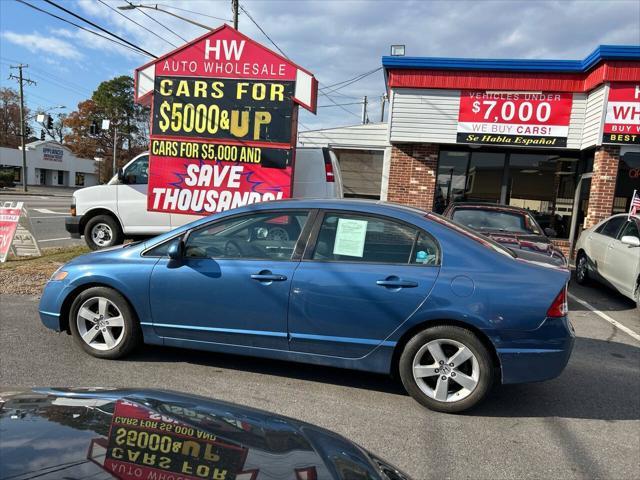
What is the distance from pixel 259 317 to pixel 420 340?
128 centimetres

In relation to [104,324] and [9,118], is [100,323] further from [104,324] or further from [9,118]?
[9,118]

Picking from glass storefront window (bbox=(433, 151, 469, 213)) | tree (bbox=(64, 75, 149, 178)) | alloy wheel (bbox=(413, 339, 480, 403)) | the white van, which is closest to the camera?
alloy wheel (bbox=(413, 339, 480, 403))

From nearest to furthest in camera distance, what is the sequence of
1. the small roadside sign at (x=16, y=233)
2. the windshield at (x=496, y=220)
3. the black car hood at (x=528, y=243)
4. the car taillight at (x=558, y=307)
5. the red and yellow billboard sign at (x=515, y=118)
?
1. the car taillight at (x=558, y=307)
2. the black car hood at (x=528, y=243)
3. the windshield at (x=496, y=220)
4. the small roadside sign at (x=16, y=233)
5. the red and yellow billboard sign at (x=515, y=118)

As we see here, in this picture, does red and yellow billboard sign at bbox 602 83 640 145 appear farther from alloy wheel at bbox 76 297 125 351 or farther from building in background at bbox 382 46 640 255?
alloy wheel at bbox 76 297 125 351

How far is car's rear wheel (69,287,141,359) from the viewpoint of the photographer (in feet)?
13.8

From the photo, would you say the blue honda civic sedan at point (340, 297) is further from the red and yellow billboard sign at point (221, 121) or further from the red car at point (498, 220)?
the red car at point (498, 220)

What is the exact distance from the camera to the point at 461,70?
12094mm

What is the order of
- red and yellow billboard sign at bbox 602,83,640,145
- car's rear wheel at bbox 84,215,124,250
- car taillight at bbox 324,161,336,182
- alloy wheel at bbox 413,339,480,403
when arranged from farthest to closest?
red and yellow billboard sign at bbox 602,83,640,145 → car's rear wheel at bbox 84,215,124,250 → car taillight at bbox 324,161,336,182 → alloy wheel at bbox 413,339,480,403

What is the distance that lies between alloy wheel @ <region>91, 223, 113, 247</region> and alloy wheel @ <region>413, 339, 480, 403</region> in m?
8.16

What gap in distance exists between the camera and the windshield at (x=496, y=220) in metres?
8.05

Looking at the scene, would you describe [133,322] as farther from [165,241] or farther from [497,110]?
[497,110]

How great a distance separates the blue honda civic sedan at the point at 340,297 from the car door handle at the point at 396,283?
0.01 meters

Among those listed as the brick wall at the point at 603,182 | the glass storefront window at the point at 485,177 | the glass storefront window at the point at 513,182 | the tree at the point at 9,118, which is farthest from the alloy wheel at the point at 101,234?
the tree at the point at 9,118

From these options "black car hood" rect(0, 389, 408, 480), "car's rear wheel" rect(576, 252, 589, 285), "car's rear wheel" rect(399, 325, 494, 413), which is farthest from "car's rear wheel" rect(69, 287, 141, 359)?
"car's rear wheel" rect(576, 252, 589, 285)
